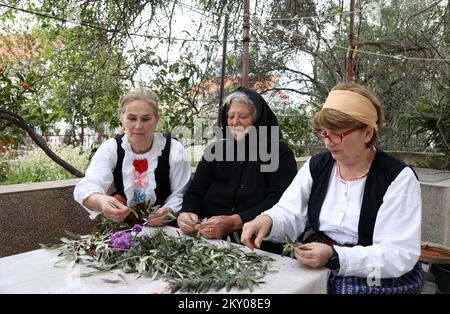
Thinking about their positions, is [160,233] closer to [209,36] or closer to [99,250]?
[99,250]

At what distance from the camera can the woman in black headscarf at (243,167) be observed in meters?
2.49

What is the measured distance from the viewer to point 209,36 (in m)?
4.96

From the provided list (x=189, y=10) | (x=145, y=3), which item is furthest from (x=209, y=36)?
(x=145, y=3)

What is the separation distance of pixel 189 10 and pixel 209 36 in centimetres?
39

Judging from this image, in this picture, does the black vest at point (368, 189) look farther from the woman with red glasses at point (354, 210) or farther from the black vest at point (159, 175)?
the black vest at point (159, 175)

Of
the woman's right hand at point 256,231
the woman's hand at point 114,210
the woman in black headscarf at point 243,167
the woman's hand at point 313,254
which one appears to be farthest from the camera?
the woman in black headscarf at point 243,167

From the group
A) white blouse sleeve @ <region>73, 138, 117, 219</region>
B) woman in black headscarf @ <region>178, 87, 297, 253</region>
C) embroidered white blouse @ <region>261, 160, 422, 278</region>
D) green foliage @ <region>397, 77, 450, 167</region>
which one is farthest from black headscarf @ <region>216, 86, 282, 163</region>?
green foliage @ <region>397, 77, 450, 167</region>

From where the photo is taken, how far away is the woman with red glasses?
1537 millimetres

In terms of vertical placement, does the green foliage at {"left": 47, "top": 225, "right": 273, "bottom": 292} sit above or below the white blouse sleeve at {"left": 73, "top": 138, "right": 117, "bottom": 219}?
below

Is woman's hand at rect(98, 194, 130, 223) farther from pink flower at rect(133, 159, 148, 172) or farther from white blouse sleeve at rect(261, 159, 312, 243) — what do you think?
white blouse sleeve at rect(261, 159, 312, 243)

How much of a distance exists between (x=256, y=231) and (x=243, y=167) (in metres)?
0.86

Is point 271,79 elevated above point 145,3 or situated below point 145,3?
below

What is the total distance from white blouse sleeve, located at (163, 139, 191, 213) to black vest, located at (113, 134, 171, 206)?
0.03m

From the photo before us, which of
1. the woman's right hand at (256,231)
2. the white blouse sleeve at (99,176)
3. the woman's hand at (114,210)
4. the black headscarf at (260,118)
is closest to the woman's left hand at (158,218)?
the woman's hand at (114,210)
